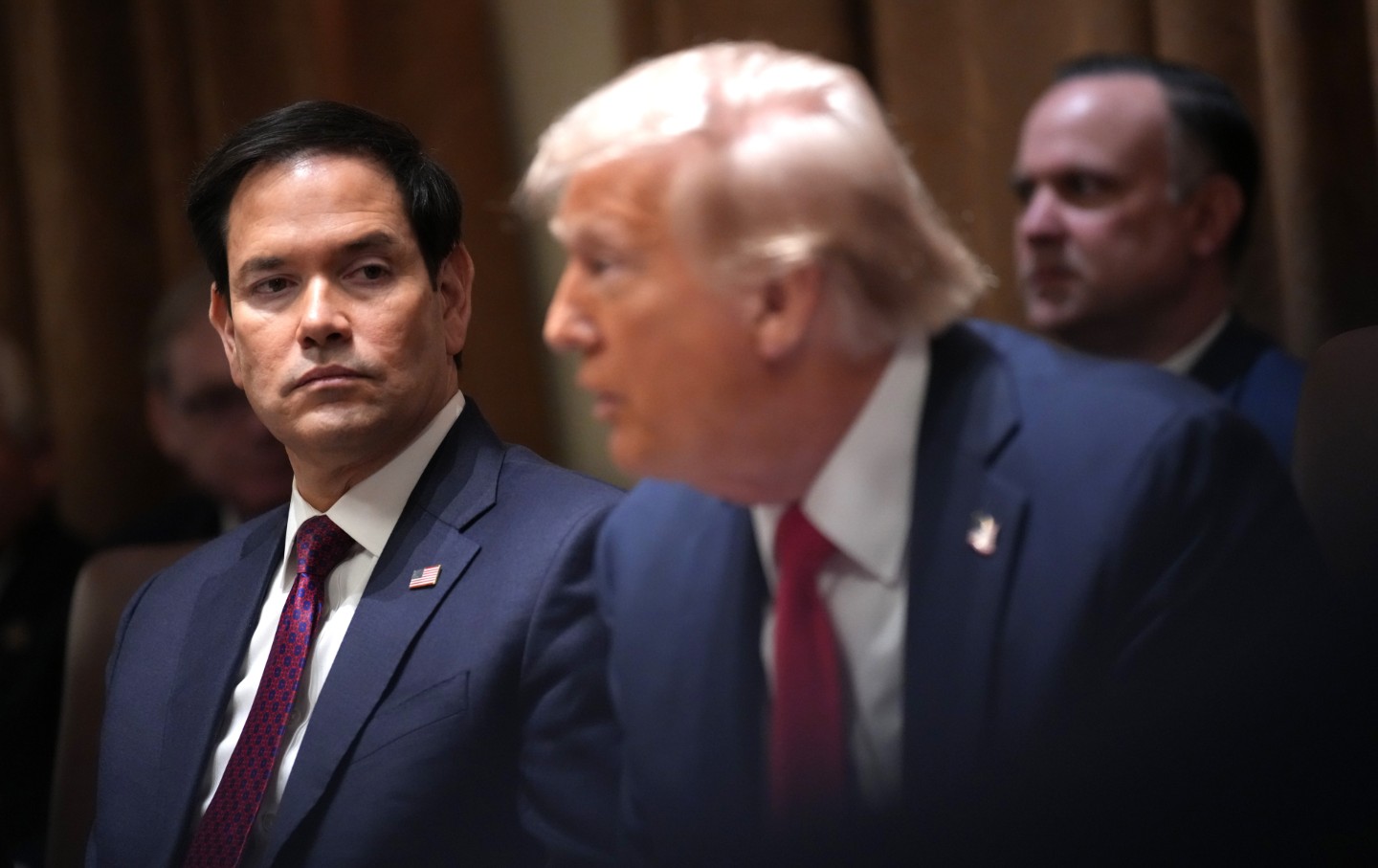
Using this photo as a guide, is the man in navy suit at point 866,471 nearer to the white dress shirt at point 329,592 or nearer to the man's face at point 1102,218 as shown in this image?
the white dress shirt at point 329,592

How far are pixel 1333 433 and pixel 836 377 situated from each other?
0.53m

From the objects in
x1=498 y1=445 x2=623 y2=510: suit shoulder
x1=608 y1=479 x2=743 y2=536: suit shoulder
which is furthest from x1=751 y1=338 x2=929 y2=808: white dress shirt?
x1=498 y1=445 x2=623 y2=510: suit shoulder

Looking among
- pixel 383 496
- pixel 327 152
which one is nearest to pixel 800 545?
pixel 383 496

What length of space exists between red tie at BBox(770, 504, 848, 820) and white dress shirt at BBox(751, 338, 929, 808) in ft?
0.04

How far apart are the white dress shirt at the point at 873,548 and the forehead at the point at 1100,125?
0.74 m

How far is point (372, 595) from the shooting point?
5.04ft

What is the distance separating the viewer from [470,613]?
1.50 meters

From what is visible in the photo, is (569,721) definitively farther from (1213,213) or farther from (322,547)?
(1213,213)

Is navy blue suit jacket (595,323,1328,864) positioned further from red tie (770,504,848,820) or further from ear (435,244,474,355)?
ear (435,244,474,355)

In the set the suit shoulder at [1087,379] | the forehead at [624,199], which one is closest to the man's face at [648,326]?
the forehead at [624,199]

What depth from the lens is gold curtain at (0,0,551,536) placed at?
9.15 feet

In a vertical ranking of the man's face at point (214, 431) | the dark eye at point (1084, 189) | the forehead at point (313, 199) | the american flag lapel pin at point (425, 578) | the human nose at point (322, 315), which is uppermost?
the forehead at point (313, 199)

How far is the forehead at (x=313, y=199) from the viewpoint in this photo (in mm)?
1536

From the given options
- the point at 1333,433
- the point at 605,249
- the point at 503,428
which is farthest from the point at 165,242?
the point at 1333,433
